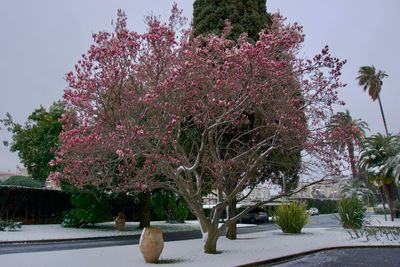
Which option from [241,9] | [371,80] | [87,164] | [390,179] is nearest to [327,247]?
[87,164]

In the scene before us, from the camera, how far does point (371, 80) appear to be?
55.3 m

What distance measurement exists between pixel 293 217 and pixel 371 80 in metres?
39.5

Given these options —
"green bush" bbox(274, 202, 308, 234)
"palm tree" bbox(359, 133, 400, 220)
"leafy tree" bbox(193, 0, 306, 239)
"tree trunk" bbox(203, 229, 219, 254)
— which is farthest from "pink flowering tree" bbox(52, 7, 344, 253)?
"palm tree" bbox(359, 133, 400, 220)

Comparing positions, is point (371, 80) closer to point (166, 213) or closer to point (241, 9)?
point (166, 213)

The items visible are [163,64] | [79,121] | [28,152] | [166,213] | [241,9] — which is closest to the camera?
[163,64]

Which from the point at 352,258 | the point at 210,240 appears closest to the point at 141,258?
the point at 210,240

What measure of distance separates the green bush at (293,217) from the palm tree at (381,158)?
1703 centimetres

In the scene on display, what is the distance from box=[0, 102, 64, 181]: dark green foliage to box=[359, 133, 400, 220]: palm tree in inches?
1056

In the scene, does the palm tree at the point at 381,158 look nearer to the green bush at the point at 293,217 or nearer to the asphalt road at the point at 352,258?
the green bush at the point at 293,217

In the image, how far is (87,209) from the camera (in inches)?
1043

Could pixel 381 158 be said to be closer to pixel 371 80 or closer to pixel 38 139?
pixel 371 80

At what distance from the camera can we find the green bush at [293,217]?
2227 centimetres

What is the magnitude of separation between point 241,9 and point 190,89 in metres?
9.34

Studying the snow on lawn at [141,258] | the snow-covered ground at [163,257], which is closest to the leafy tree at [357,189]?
the snow-covered ground at [163,257]
